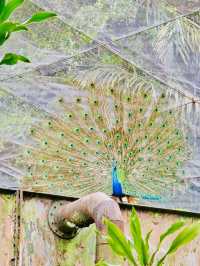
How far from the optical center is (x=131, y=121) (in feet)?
14.7

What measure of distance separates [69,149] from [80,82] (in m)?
0.83

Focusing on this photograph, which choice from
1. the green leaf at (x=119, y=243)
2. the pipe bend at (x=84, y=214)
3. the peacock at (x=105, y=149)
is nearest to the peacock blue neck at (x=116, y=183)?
the peacock at (x=105, y=149)

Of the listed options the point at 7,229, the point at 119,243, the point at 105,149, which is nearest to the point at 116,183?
the point at 105,149

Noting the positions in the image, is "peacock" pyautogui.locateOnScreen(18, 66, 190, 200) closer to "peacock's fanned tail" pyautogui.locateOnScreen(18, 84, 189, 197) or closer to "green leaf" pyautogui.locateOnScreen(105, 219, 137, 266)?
"peacock's fanned tail" pyautogui.locateOnScreen(18, 84, 189, 197)

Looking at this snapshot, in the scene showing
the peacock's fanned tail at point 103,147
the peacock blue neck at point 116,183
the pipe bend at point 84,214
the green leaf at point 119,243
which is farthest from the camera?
the peacock blue neck at point 116,183

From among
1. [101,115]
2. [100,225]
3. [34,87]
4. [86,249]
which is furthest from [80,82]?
[100,225]

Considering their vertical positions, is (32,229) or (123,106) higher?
(123,106)

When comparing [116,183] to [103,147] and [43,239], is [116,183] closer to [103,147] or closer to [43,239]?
[103,147]

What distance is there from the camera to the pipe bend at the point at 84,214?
3.23 meters

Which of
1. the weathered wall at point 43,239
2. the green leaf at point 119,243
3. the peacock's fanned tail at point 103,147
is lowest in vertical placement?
the green leaf at point 119,243

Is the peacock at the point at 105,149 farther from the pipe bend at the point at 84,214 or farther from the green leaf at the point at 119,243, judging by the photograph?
the green leaf at the point at 119,243

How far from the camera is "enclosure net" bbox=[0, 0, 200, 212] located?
4.36 meters

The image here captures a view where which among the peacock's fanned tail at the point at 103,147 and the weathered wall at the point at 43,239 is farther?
the peacock's fanned tail at the point at 103,147

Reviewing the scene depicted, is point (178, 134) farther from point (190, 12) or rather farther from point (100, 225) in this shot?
point (100, 225)
